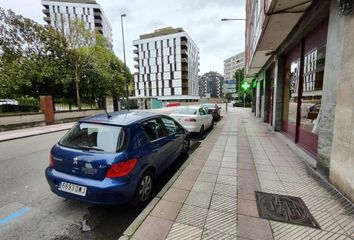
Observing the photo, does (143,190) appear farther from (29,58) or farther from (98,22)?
(98,22)

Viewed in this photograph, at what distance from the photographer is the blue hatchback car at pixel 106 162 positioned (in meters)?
2.69

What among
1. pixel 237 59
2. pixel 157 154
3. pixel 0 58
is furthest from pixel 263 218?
pixel 237 59

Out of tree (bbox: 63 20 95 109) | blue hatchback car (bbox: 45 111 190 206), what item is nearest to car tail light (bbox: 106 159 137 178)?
blue hatchback car (bbox: 45 111 190 206)

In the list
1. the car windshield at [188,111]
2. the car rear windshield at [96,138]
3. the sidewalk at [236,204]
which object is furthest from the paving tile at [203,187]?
the car windshield at [188,111]

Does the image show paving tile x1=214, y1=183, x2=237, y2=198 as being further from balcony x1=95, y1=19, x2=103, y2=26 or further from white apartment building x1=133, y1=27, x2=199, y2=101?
balcony x1=95, y1=19, x2=103, y2=26

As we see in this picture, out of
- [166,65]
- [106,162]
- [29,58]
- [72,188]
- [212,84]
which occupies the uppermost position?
[166,65]

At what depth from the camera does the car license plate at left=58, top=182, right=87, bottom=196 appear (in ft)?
8.93

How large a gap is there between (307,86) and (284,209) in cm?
472

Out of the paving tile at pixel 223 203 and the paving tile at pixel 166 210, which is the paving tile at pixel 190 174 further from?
the paving tile at pixel 166 210

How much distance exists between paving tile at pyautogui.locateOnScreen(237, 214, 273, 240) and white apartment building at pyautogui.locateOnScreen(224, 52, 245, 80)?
111 meters

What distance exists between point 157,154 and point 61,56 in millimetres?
18816

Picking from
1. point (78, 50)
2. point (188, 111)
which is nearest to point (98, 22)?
point (78, 50)

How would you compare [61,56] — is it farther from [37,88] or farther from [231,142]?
[231,142]

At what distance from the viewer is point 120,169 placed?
2721mm
